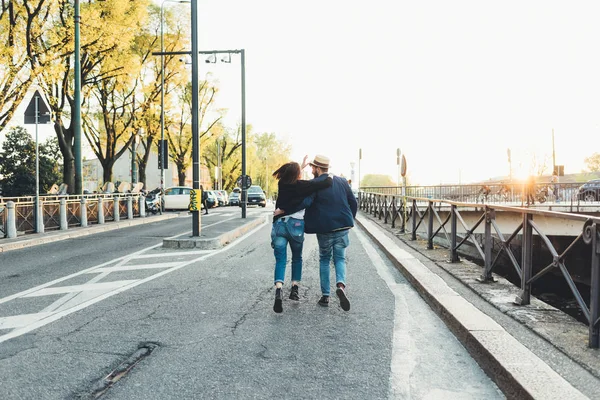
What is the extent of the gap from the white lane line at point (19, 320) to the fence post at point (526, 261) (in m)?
4.93

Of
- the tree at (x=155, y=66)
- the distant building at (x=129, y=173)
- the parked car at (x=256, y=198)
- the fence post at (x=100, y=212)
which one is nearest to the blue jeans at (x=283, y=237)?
the fence post at (x=100, y=212)

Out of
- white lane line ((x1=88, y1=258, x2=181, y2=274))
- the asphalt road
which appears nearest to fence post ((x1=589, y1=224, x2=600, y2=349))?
the asphalt road

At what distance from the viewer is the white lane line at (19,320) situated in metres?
4.96

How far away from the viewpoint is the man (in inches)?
224

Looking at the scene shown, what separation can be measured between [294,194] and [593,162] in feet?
286

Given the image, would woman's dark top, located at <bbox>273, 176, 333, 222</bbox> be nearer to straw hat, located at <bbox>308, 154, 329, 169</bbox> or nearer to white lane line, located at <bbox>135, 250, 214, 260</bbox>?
straw hat, located at <bbox>308, 154, 329, 169</bbox>

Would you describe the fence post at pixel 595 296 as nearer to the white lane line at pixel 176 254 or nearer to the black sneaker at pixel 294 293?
the black sneaker at pixel 294 293

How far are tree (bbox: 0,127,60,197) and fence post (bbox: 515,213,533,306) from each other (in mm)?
54863

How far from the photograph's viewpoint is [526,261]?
5426 mm

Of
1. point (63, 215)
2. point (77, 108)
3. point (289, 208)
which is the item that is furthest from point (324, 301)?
point (77, 108)

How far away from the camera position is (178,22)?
3606 cm

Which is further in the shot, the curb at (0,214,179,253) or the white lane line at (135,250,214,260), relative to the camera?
the curb at (0,214,179,253)

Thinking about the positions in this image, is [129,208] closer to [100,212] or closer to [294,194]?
[100,212]

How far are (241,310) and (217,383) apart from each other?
6.98 ft
